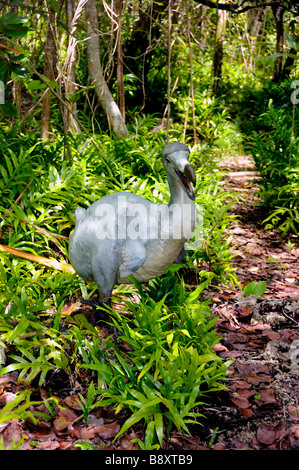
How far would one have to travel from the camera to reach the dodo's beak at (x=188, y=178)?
Result: 2023 millimetres

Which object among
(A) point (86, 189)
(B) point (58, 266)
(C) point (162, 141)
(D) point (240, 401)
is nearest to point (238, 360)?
(D) point (240, 401)

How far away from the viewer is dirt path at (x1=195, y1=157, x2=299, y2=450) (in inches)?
79.0

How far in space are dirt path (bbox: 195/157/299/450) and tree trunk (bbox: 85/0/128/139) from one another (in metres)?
2.23

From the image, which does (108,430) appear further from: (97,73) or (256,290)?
(97,73)

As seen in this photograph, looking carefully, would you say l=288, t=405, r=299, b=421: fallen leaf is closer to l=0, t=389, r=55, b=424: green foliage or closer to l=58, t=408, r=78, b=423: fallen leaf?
l=58, t=408, r=78, b=423: fallen leaf

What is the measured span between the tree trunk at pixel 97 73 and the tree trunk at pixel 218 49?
3.25 meters

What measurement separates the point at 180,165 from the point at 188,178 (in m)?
0.07

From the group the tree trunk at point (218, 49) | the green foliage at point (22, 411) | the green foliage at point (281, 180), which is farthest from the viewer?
the tree trunk at point (218, 49)

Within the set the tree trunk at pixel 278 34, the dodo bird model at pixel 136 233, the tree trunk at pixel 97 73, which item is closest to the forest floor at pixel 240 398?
the dodo bird model at pixel 136 233

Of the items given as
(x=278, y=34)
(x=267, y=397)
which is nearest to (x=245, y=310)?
(x=267, y=397)

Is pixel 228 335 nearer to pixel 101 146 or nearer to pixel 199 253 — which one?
pixel 199 253

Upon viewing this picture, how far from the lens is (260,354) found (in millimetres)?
2600

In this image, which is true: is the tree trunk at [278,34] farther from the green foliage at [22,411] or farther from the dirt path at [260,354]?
the green foliage at [22,411]

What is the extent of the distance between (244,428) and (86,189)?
97.2 inches
